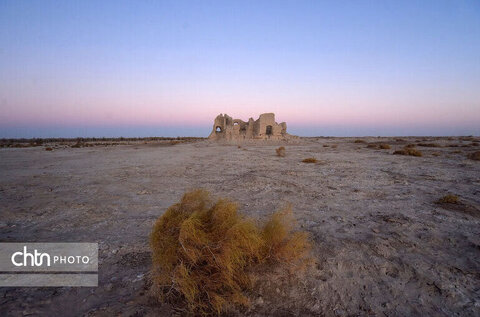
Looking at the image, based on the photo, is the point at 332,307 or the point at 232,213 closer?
the point at 332,307

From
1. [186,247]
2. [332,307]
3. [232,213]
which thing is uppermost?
[232,213]

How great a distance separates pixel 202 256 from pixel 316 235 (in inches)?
78.0

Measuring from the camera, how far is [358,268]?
265 centimetres

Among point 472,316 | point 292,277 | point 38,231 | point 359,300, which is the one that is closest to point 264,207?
point 292,277

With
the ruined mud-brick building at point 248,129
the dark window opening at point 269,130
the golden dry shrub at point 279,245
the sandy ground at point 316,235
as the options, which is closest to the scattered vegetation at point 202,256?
the sandy ground at point 316,235

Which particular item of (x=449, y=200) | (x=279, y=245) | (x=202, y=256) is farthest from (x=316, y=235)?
(x=449, y=200)

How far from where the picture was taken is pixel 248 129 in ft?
94.0

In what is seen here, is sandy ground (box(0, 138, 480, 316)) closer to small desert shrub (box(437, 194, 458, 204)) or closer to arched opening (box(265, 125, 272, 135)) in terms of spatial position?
small desert shrub (box(437, 194, 458, 204))

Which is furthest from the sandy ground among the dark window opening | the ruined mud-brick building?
the dark window opening

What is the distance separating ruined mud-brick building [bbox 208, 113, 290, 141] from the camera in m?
27.7

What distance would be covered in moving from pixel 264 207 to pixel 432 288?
282 cm

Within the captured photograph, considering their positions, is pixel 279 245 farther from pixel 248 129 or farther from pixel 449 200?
pixel 248 129

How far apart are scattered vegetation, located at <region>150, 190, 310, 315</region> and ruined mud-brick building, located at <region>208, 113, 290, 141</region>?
25145 millimetres

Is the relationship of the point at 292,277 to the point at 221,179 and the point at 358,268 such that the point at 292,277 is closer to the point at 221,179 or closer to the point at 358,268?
the point at 358,268
